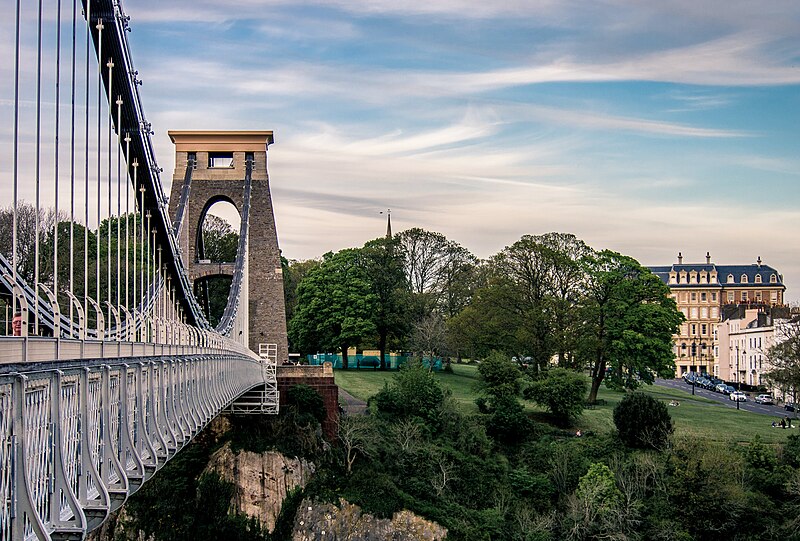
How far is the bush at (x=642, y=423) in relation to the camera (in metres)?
43.7

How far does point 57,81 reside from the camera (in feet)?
41.7

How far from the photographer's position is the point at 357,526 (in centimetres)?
3403

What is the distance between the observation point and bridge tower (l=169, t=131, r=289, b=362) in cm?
4556

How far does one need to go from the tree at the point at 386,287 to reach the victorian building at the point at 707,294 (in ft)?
166

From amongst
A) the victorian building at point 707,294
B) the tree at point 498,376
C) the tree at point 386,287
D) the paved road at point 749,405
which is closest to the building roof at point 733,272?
the victorian building at point 707,294

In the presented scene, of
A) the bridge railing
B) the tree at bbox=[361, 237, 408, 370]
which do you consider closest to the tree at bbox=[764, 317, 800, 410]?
the tree at bbox=[361, 237, 408, 370]

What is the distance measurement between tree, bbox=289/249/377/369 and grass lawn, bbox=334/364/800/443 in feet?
8.79

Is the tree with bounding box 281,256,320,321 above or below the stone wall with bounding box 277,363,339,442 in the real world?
above

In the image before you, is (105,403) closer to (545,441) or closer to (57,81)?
(57,81)

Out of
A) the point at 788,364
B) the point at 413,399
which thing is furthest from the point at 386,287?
the point at 788,364

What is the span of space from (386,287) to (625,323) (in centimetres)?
1962

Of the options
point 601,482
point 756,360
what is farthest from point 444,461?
point 756,360

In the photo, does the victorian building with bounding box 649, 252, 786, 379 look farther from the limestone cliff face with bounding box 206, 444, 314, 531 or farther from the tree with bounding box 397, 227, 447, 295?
the limestone cliff face with bounding box 206, 444, 314, 531

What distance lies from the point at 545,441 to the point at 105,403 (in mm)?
35666
